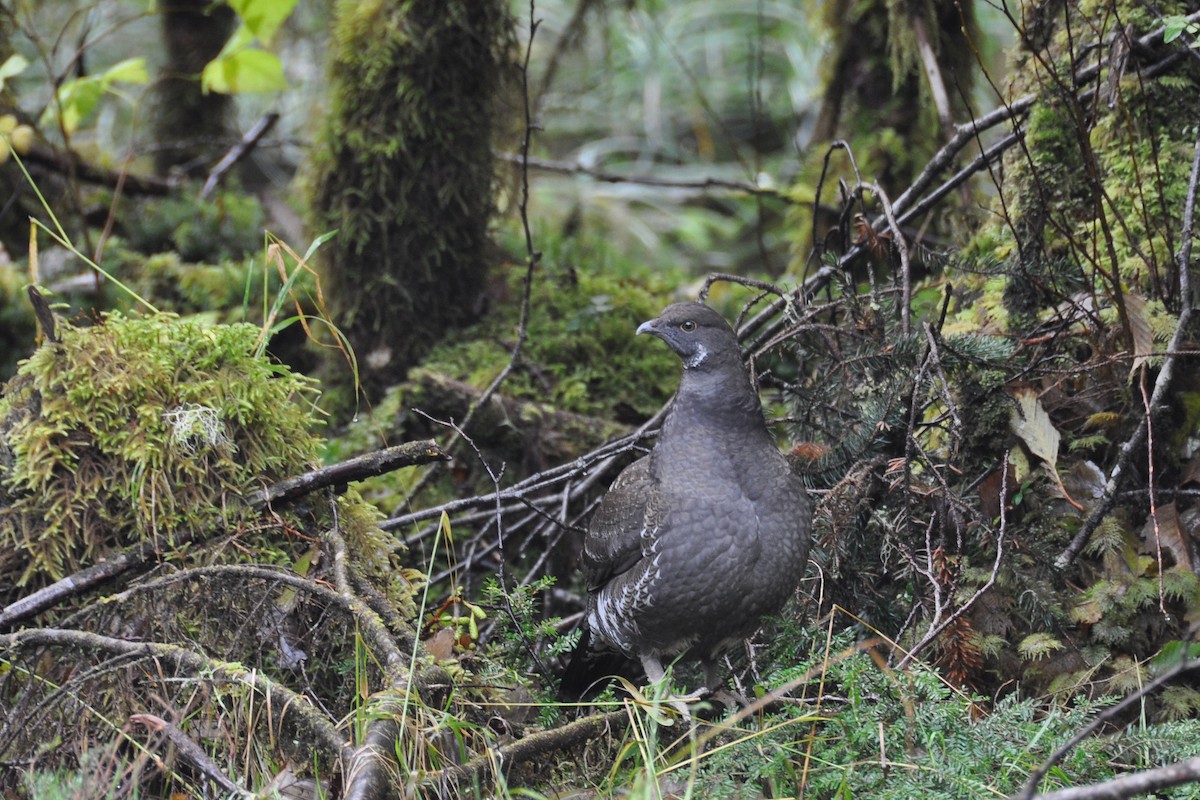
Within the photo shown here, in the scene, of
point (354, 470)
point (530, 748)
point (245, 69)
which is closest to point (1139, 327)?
point (530, 748)

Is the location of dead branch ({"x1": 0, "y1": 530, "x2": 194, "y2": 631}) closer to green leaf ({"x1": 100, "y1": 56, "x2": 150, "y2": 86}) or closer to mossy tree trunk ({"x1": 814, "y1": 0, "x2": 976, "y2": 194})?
green leaf ({"x1": 100, "y1": 56, "x2": 150, "y2": 86})

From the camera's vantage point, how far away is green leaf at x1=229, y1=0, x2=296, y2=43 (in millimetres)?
5945

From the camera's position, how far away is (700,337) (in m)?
4.50

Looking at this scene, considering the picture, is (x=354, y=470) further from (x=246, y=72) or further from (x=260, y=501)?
(x=246, y=72)

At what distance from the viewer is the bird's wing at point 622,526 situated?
4.30 metres

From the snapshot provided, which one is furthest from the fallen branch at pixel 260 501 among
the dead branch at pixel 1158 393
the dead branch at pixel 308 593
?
the dead branch at pixel 1158 393

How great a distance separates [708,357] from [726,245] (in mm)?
10187

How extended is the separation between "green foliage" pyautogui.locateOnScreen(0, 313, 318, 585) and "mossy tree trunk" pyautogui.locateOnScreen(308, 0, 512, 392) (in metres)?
2.48

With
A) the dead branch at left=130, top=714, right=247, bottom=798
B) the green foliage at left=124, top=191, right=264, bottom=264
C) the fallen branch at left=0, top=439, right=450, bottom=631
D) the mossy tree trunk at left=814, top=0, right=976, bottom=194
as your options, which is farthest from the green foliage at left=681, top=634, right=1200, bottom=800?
the green foliage at left=124, top=191, right=264, bottom=264

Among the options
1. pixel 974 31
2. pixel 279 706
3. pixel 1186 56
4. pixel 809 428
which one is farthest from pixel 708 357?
pixel 974 31

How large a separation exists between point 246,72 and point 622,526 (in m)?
3.89

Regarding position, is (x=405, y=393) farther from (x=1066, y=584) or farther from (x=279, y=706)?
(x=1066, y=584)

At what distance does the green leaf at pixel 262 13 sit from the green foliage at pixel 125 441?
100 inches

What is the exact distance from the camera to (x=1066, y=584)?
14.2ft
